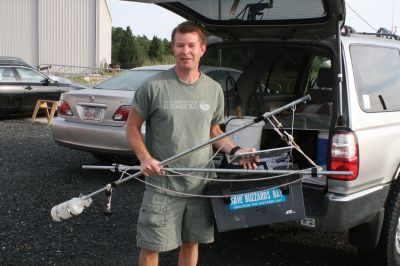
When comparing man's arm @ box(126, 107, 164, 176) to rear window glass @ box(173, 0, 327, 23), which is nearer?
man's arm @ box(126, 107, 164, 176)

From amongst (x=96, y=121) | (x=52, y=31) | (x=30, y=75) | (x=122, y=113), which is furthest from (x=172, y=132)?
(x=52, y=31)

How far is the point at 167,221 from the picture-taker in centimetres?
277

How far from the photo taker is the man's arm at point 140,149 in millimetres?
2617

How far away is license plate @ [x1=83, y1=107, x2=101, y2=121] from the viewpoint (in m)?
6.05

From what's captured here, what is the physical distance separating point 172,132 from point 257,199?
0.65 meters

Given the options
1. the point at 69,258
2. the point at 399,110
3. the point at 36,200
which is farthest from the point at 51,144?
the point at 399,110

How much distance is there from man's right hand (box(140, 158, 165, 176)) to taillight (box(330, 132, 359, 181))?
1226 millimetres

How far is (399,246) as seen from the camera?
12.3ft

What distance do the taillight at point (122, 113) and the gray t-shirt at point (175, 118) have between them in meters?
3.07

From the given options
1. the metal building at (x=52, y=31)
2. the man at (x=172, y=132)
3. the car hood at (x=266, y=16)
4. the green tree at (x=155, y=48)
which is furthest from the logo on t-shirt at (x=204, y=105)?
the green tree at (x=155, y=48)

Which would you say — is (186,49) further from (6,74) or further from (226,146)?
(6,74)

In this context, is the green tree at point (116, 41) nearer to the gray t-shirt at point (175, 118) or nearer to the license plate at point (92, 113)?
the license plate at point (92, 113)

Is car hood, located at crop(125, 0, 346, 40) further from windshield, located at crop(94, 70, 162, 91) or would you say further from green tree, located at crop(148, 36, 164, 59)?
green tree, located at crop(148, 36, 164, 59)

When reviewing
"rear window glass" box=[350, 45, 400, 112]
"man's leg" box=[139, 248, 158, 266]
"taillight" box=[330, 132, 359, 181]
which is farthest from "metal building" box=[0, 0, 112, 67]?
"man's leg" box=[139, 248, 158, 266]
